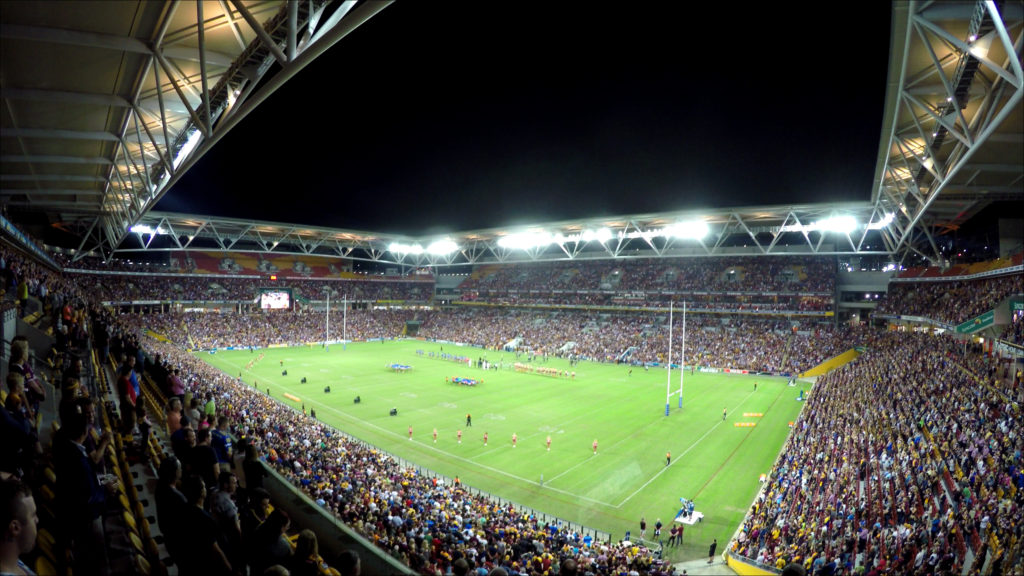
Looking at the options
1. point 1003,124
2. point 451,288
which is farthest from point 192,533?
point 451,288

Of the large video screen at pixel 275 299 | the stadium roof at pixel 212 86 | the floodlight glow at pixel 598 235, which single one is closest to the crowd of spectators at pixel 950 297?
the stadium roof at pixel 212 86

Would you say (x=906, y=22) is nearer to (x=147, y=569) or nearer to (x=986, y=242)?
(x=147, y=569)

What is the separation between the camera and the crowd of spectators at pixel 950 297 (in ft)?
86.5

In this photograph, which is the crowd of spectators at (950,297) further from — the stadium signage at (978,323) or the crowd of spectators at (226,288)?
the crowd of spectators at (226,288)

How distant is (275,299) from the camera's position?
7425cm

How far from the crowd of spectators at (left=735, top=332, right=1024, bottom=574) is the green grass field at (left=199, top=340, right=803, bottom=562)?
2299mm

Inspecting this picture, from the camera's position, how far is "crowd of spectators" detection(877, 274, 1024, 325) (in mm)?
26355

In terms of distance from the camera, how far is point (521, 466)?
23.5 m

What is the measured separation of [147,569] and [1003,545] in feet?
48.8

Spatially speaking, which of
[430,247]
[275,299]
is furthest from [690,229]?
[275,299]

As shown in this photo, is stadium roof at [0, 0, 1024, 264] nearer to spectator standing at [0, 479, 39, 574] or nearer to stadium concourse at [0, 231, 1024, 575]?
stadium concourse at [0, 231, 1024, 575]

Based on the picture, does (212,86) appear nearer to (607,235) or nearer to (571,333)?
(607,235)

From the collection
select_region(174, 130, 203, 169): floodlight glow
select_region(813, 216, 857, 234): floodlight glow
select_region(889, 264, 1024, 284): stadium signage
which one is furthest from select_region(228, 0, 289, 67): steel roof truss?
select_region(813, 216, 857, 234): floodlight glow

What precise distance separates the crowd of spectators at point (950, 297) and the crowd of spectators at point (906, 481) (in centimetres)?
367
